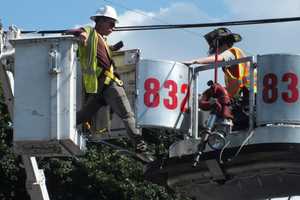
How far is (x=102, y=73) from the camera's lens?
11.7 m

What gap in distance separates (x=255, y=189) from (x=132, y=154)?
6.76 ft

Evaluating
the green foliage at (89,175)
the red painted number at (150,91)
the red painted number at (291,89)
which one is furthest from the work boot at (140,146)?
the green foliage at (89,175)

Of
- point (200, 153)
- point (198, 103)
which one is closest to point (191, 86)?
point (198, 103)

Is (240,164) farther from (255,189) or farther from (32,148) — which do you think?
(32,148)

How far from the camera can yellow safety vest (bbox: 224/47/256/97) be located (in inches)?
471

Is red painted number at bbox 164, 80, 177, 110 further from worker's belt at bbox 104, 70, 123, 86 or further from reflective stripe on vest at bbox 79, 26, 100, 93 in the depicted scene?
reflective stripe on vest at bbox 79, 26, 100, 93

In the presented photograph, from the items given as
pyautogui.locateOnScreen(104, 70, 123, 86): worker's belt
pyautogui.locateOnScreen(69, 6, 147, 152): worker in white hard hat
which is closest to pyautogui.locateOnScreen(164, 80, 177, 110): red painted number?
pyautogui.locateOnScreen(69, 6, 147, 152): worker in white hard hat

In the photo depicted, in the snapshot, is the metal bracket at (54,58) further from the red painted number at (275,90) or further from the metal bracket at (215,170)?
the red painted number at (275,90)

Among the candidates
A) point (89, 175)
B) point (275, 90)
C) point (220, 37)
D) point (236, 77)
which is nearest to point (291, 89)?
point (275, 90)

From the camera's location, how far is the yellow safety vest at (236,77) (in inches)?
471

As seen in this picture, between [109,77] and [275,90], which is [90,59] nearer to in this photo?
[109,77]

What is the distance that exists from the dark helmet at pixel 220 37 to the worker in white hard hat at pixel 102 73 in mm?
1254

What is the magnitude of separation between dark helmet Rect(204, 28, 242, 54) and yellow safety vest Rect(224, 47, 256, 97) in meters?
0.15

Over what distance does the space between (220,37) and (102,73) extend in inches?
63.4
